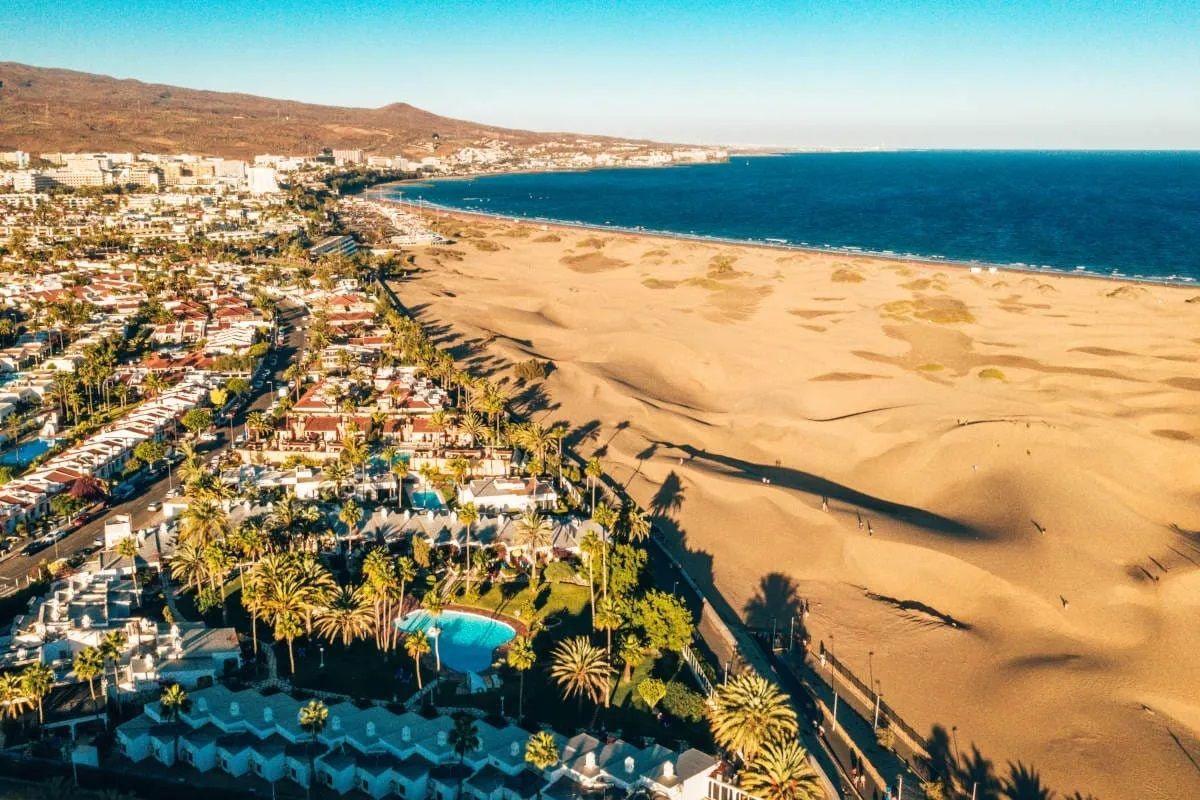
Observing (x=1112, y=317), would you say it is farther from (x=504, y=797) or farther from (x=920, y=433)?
(x=504, y=797)

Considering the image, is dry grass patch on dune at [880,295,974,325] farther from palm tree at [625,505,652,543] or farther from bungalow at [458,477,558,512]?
palm tree at [625,505,652,543]

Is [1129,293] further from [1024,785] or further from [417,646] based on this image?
[417,646]

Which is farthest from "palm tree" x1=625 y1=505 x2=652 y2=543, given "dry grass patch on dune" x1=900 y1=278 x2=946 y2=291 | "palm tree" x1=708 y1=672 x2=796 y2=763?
"dry grass patch on dune" x1=900 y1=278 x2=946 y2=291

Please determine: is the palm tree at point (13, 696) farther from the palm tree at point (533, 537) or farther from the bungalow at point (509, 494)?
the bungalow at point (509, 494)

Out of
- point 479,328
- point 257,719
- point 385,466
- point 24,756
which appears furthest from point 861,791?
point 479,328

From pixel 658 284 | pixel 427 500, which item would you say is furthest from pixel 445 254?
pixel 427 500

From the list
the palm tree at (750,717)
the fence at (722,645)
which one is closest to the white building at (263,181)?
the fence at (722,645)
